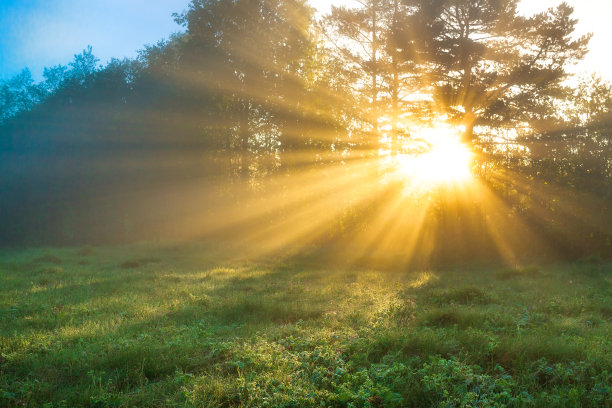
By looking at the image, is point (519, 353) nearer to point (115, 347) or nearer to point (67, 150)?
point (115, 347)

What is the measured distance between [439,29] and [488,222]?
11223mm

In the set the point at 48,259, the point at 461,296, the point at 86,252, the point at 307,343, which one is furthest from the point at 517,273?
the point at 86,252

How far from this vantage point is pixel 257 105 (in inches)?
1271

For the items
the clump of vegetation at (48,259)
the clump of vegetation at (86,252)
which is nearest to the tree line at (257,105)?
the clump of vegetation at (86,252)

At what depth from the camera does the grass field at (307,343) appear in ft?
17.1

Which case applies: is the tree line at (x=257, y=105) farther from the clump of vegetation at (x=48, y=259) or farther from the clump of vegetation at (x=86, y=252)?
the clump of vegetation at (x=48, y=259)

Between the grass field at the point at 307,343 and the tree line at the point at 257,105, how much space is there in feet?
41.9

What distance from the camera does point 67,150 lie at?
33562 mm

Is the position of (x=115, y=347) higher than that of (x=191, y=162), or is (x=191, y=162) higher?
(x=191, y=162)

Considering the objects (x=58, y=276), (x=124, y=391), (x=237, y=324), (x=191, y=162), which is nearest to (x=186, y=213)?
(x=191, y=162)

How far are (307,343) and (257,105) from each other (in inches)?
Answer: 1075

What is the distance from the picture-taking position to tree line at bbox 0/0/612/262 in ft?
72.8

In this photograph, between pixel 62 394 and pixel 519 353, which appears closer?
pixel 62 394

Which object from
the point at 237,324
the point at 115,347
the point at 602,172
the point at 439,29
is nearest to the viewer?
the point at 115,347
